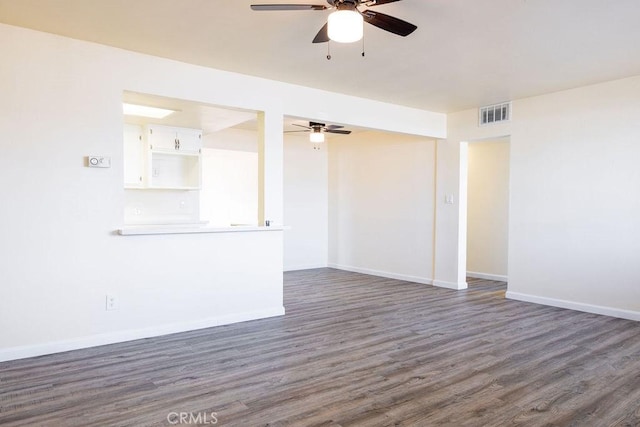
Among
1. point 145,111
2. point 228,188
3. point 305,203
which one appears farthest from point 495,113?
point 228,188

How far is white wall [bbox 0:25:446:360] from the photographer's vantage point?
125 inches

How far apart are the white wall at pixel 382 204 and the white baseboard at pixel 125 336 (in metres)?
2.88

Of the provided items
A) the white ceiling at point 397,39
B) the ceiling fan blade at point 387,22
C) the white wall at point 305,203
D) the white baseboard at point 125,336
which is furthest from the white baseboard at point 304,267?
the ceiling fan blade at point 387,22

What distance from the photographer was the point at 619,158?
4.46 meters

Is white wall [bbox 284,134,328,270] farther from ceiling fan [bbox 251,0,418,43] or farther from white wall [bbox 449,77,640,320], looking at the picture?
ceiling fan [bbox 251,0,418,43]

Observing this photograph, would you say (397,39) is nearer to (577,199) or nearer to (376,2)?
(376,2)

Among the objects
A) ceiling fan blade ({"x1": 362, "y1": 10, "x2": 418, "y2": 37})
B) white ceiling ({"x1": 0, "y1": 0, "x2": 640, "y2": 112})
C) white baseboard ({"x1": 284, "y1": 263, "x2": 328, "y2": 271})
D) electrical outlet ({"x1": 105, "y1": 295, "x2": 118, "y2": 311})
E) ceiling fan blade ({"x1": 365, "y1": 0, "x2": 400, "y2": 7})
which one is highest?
white ceiling ({"x1": 0, "y1": 0, "x2": 640, "y2": 112})

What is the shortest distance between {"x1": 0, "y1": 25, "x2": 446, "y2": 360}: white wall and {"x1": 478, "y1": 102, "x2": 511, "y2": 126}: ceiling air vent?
10.6ft

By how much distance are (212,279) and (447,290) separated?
3361 mm

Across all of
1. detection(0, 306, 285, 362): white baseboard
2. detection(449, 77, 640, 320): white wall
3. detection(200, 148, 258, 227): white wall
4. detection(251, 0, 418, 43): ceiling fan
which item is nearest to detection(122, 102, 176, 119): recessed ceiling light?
detection(200, 148, 258, 227): white wall

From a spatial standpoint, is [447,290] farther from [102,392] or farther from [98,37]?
[98,37]

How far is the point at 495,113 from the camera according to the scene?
5535 millimetres

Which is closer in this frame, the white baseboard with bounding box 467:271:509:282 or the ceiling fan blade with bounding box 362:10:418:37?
the ceiling fan blade with bounding box 362:10:418:37

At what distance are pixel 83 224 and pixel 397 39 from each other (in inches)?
114
